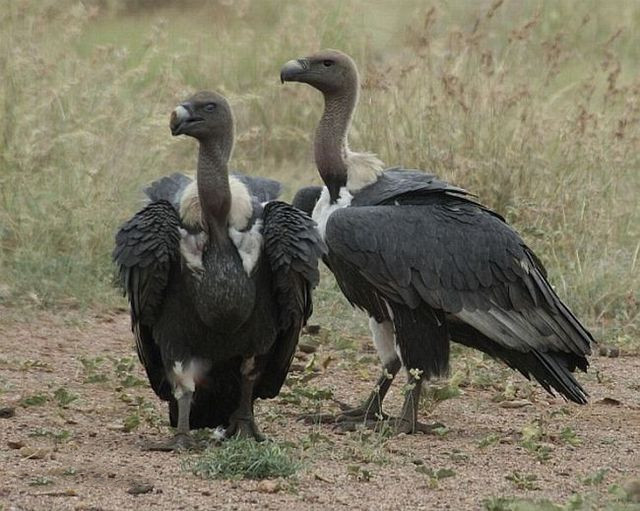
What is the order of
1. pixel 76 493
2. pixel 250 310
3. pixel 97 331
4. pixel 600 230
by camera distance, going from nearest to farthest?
pixel 76 493 → pixel 250 310 → pixel 97 331 → pixel 600 230

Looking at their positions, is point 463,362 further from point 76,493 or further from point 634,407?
point 76,493

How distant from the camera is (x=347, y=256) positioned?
22.2ft

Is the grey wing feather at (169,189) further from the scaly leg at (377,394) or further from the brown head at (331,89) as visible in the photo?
the scaly leg at (377,394)

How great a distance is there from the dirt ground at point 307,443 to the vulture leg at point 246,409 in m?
0.22

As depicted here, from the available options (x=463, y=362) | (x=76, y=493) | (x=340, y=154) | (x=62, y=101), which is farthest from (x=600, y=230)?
(x=76, y=493)

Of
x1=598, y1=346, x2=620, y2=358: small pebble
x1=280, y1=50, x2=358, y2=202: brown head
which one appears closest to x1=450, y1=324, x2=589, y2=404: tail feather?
x1=280, y1=50, x2=358, y2=202: brown head

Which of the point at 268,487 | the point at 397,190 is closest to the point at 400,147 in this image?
the point at 397,190

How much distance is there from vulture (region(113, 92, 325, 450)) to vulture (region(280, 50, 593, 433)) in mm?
655

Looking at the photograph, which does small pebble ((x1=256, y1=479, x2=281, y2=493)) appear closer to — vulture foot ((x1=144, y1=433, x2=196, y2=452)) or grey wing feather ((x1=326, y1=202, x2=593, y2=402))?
vulture foot ((x1=144, y1=433, x2=196, y2=452))

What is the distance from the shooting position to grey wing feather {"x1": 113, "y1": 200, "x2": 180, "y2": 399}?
5.91 m

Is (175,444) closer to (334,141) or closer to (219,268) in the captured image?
(219,268)

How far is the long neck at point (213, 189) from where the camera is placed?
6.08 meters

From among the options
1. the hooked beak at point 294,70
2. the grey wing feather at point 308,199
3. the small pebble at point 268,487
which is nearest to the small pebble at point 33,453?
the small pebble at point 268,487

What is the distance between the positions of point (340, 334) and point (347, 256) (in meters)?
2.04
